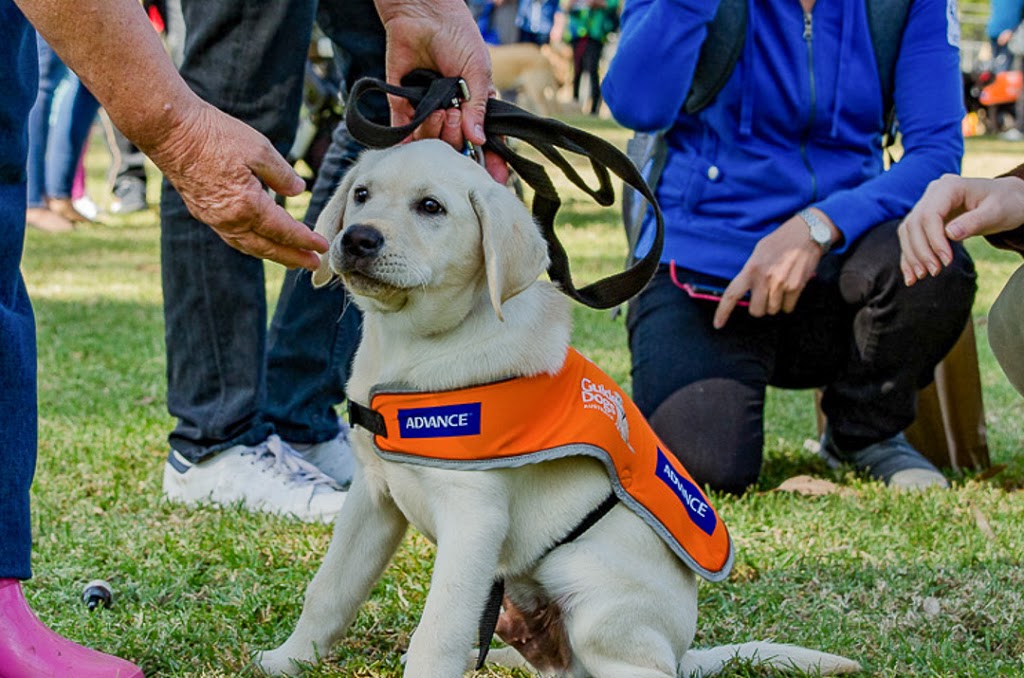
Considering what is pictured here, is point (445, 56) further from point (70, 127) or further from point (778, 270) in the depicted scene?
point (70, 127)

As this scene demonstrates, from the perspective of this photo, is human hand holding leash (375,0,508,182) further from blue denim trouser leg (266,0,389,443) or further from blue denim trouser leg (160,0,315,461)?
blue denim trouser leg (266,0,389,443)

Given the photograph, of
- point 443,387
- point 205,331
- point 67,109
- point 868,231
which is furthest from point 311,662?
point 67,109

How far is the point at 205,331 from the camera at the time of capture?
299 cm

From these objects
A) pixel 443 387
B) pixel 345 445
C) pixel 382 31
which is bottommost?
pixel 345 445

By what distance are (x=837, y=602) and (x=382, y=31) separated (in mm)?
1591

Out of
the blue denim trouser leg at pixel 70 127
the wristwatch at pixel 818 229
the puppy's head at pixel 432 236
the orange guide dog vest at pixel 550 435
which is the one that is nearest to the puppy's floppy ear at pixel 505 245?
the puppy's head at pixel 432 236

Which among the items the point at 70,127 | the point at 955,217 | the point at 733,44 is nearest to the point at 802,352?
the point at 733,44

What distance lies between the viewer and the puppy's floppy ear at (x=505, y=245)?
202 cm

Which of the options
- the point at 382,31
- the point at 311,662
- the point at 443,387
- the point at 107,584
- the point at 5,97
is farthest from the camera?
the point at 382,31

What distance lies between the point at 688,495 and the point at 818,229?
4.41ft

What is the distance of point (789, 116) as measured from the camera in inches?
139

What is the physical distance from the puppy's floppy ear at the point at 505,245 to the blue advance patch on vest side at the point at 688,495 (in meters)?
0.42

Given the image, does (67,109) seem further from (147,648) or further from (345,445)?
(147,648)

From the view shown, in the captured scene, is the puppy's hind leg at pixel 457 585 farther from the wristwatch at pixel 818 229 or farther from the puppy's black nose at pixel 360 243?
the wristwatch at pixel 818 229
